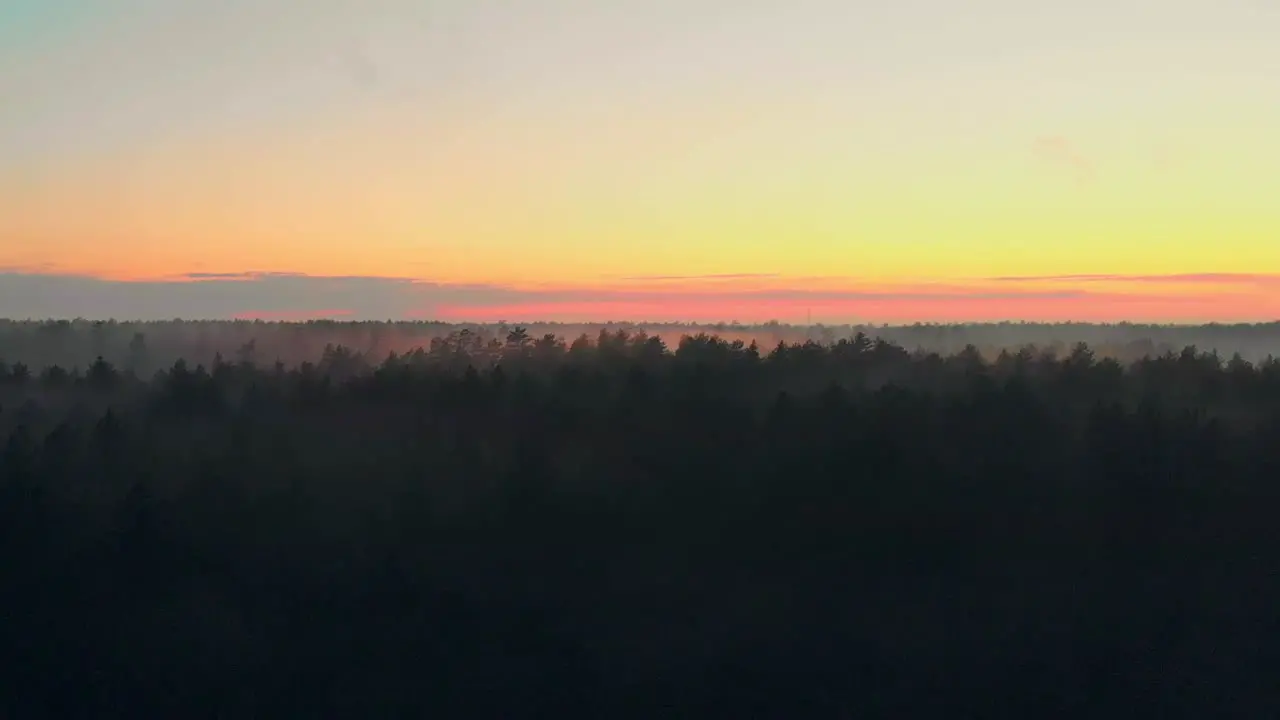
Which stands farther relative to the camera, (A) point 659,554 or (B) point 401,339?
(B) point 401,339

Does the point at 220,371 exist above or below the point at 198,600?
above

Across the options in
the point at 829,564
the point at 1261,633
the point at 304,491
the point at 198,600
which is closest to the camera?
the point at 1261,633

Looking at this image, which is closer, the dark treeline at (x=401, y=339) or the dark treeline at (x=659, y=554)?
the dark treeline at (x=659, y=554)

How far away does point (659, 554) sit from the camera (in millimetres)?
51406

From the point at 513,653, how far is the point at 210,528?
17454mm

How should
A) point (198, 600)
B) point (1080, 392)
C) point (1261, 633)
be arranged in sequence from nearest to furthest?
point (1261, 633), point (198, 600), point (1080, 392)

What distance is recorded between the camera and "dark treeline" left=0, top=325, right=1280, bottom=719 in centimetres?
4056

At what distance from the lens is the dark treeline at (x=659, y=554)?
133 feet

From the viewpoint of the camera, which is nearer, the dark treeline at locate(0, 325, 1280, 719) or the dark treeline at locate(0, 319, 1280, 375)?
the dark treeline at locate(0, 325, 1280, 719)

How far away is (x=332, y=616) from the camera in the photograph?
4491 centimetres

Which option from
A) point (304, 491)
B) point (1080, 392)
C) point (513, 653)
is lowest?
point (513, 653)

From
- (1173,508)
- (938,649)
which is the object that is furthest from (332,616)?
(1173,508)

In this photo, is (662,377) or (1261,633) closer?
(1261,633)

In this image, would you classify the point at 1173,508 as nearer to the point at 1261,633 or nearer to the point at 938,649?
the point at 1261,633
